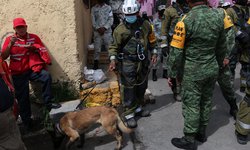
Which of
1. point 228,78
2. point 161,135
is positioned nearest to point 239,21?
point 228,78

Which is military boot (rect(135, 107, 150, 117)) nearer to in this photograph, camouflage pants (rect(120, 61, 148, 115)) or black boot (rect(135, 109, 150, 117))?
black boot (rect(135, 109, 150, 117))

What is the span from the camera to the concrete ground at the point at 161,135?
14.6 feet

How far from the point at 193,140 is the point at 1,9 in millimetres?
3706

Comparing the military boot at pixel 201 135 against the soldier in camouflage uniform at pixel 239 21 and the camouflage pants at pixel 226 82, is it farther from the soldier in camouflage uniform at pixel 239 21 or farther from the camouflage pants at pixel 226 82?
the soldier in camouflage uniform at pixel 239 21

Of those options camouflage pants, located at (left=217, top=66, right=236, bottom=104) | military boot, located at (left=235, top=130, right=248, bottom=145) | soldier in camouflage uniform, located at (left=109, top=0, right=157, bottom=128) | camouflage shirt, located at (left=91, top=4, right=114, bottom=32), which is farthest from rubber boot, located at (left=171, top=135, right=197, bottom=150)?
camouflage shirt, located at (left=91, top=4, right=114, bottom=32)

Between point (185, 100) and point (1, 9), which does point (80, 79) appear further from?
point (185, 100)

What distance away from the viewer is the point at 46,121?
15.1 feet

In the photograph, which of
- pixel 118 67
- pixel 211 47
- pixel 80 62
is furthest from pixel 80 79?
pixel 211 47

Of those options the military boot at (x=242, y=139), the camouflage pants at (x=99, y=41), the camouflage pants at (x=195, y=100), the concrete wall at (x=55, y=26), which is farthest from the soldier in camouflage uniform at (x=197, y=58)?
the camouflage pants at (x=99, y=41)

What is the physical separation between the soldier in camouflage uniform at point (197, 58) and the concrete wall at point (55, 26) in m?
1.98

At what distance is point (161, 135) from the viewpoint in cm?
473

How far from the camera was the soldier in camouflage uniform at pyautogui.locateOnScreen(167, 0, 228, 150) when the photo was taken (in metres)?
3.74

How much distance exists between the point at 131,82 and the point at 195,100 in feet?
3.93

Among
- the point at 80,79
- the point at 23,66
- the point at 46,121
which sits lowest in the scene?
the point at 46,121
